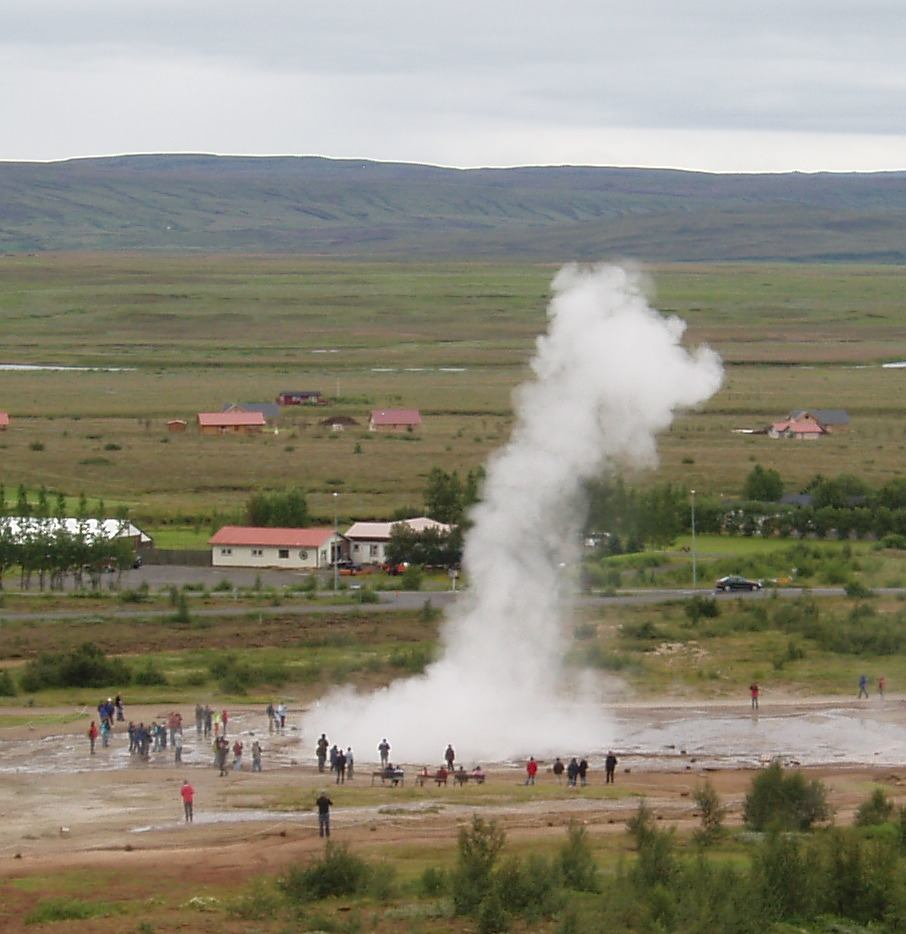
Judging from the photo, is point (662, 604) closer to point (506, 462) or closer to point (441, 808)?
point (506, 462)

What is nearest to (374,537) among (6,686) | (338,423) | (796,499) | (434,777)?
(796,499)

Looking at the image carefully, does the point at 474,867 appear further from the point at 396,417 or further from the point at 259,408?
the point at 259,408

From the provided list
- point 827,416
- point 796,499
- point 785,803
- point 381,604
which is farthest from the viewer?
point 827,416

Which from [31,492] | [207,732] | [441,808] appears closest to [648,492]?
[31,492]

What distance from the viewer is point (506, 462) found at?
171 feet

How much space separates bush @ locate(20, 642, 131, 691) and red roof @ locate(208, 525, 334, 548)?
68.5 ft

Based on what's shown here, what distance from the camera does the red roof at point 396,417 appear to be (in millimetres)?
123812

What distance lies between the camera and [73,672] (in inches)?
2205

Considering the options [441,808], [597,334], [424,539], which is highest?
[597,334]

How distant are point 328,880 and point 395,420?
9113cm

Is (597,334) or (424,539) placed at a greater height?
(597,334)

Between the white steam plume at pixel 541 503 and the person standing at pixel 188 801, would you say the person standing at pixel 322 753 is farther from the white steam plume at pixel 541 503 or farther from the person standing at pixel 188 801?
the person standing at pixel 188 801

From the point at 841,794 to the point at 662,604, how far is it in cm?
2480

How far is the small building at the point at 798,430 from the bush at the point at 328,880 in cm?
8983
